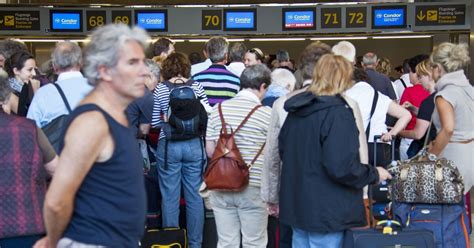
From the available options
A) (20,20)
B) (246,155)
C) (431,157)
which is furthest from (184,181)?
(20,20)

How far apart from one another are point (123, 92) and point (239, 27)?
1520cm

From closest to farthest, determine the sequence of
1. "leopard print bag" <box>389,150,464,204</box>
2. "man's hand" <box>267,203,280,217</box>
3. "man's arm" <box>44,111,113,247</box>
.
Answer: "man's arm" <box>44,111,113,247</box>
"man's hand" <box>267,203,280,217</box>
"leopard print bag" <box>389,150,464,204</box>

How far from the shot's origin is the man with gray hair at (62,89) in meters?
5.02

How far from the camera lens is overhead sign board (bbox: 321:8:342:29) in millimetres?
17737

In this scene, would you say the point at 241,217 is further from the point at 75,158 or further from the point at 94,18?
the point at 94,18

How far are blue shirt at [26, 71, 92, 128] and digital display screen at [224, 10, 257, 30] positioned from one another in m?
13.0

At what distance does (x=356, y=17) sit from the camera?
58.3 ft

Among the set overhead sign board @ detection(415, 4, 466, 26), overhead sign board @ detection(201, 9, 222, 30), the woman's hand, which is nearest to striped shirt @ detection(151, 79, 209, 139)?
the woman's hand

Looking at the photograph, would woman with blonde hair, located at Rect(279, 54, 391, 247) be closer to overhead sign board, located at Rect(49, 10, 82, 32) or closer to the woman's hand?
the woman's hand

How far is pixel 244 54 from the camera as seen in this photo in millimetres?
8531

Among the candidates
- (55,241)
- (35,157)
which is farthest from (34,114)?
(55,241)

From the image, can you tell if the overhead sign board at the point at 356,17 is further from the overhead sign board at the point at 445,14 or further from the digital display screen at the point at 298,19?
the overhead sign board at the point at 445,14

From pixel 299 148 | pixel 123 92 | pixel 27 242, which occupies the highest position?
pixel 123 92

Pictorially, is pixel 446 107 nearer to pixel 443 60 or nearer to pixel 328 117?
pixel 443 60
